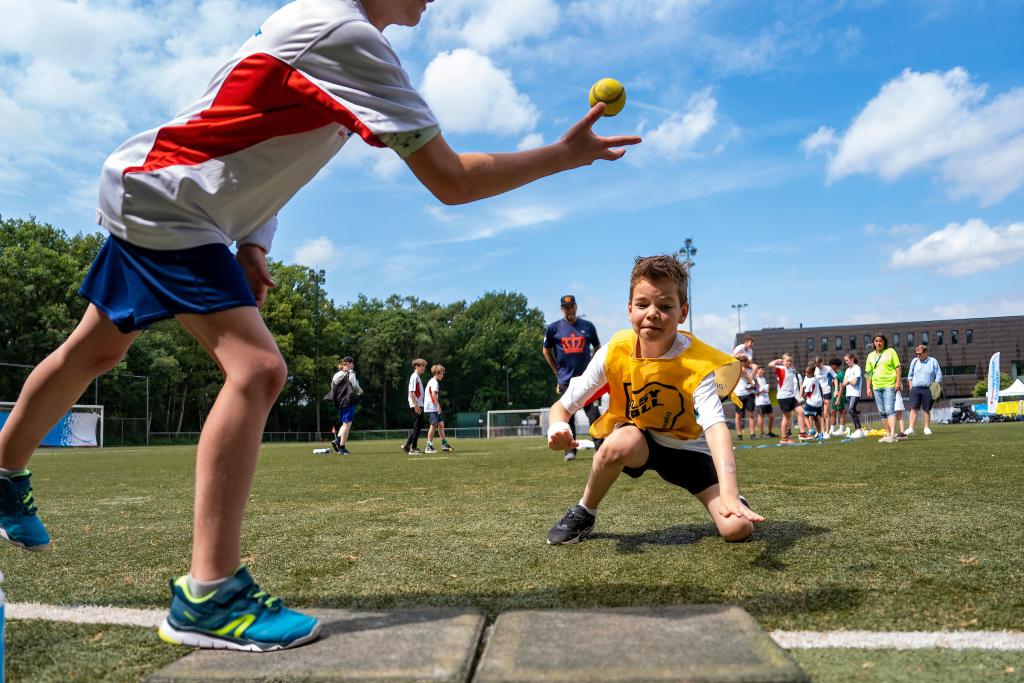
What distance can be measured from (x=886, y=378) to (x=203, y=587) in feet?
52.5

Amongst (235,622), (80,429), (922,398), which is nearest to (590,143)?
(235,622)

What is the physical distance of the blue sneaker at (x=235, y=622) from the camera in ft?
6.51

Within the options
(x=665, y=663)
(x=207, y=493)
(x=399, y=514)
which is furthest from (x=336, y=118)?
(x=399, y=514)

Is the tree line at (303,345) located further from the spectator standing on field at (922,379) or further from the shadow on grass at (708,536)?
the shadow on grass at (708,536)

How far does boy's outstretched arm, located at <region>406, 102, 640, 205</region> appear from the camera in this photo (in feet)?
7.03

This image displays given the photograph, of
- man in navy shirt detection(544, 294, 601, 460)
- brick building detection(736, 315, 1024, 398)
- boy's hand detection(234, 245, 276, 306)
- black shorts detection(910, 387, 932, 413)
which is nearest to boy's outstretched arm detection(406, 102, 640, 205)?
boy's hand detection(234, 245, 276, 306)

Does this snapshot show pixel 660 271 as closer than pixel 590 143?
No

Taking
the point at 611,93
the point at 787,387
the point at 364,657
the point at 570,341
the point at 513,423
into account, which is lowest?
the point at 513,423

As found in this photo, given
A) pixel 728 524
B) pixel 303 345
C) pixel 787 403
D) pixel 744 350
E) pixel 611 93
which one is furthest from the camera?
pixel 303 345

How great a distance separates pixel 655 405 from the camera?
12.6 feet

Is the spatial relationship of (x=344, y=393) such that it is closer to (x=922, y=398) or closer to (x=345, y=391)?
(x=345, y=391)

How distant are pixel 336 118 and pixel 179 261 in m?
0.59

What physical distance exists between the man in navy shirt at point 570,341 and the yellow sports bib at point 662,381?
7.64 m

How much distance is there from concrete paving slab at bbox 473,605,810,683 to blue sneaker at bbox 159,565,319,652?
0.54 m
